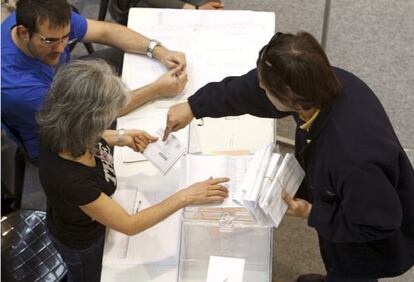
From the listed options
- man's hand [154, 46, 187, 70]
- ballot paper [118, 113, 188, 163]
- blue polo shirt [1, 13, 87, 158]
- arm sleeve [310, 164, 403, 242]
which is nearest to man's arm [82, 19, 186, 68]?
man's hand [154, 46, 187, 70]

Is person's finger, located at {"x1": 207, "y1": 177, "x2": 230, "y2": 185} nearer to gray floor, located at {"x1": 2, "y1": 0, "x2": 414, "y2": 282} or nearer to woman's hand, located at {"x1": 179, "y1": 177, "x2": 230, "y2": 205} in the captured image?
woman's hand, located at {"x1": 179, "y1": 177, "x2": 230, "y2": 205}

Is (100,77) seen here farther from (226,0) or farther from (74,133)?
(226,0)

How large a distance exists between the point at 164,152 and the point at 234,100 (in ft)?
0.93

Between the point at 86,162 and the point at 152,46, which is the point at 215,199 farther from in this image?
the point at 152,46

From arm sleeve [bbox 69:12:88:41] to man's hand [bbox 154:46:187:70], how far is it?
0.33 m

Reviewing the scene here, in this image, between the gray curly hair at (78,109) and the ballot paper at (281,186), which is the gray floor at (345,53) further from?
the gray curly hair at (78,109)

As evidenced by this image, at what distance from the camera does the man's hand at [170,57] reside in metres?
2.10

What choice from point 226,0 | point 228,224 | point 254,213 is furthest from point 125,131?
point 226,0

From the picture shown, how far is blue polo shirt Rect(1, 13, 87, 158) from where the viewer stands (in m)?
1.91

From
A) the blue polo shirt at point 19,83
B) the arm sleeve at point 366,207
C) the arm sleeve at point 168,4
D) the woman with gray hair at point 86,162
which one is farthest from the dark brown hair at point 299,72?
the arm sleeve at point 168,4

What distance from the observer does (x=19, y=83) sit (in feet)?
6.27

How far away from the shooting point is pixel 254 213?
1454mm

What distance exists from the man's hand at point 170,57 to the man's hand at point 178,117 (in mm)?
354

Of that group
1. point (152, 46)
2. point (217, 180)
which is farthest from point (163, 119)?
point (217, 180)
